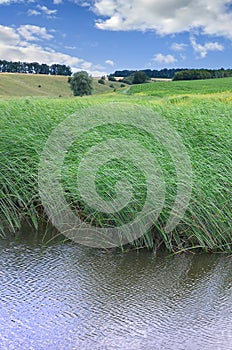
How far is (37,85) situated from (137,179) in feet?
109

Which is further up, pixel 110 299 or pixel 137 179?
pixel 137 179

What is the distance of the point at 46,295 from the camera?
2.28 meters

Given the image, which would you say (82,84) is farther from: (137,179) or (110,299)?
(110,299)

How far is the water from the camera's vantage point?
190 cm

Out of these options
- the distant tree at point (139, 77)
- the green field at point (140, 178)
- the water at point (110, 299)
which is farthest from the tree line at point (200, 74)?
the water at point (110, 299)

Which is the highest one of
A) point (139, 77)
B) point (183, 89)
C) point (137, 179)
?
point (139, 77)

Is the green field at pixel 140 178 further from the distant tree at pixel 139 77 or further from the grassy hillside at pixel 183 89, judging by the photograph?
the distant tree at pixel 139 77

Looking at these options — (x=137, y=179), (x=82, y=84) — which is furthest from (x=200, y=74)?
(x=137, y=179)

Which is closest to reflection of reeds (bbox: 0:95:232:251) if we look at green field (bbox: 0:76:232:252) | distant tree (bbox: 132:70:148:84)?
green field (bbox: 0:76:232:252)

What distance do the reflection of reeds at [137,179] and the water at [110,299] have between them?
0.18m

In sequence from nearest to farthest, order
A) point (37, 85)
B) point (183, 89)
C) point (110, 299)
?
point (110, 299) < point (183, 89) < point (37, 85)

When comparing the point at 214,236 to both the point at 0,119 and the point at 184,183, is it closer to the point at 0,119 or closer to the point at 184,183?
the point at 184,183

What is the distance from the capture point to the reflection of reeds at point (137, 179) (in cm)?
299

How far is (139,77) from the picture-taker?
33312mm
